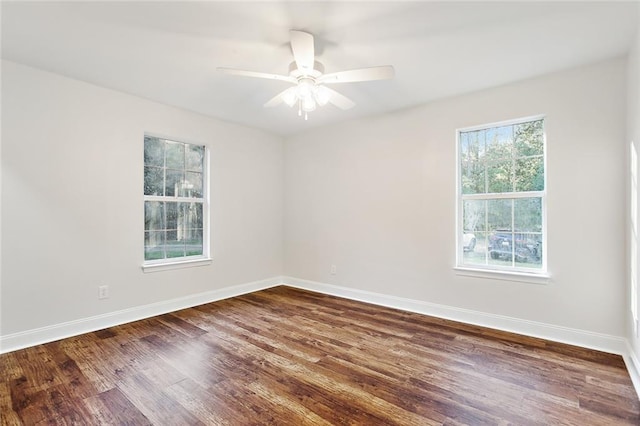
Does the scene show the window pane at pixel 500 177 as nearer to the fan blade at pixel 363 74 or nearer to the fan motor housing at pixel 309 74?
the fan blade at pixel 363 74

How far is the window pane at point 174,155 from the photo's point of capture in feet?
12.7

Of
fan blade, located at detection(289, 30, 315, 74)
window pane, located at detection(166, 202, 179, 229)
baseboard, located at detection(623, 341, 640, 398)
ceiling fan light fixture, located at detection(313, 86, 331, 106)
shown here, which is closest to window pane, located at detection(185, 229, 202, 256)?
window pane, located at detection(166, 202, 179, 229)

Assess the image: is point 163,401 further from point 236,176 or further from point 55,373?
point 236,176

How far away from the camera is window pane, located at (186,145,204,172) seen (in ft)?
13.3

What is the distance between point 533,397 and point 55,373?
11.0ft

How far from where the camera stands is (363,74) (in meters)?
2.23

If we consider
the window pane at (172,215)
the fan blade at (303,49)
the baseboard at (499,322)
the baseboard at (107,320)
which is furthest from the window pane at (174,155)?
the baseboard at (499,322)

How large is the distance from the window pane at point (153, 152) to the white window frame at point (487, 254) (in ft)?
11.7

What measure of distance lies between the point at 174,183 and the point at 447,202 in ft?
11.1

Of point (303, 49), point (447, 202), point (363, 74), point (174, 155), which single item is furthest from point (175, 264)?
point (447, 202)

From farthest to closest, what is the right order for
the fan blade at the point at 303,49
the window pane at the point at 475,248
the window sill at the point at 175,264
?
the window sill at the point at 175,264
the window pane at the point at 475,248
the fan blade at the point at 303,49

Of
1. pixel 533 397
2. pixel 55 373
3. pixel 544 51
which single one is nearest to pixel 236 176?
pixel 55 373

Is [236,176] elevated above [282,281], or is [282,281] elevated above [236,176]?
[236,176]

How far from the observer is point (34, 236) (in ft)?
9.11
